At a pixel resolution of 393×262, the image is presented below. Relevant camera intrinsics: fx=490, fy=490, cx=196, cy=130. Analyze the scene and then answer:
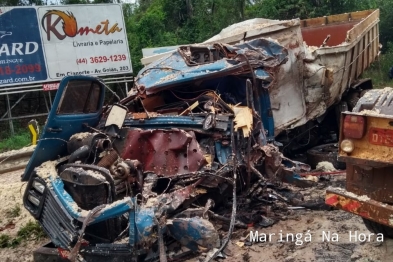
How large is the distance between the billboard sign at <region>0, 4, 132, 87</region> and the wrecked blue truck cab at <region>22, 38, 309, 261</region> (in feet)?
22.5

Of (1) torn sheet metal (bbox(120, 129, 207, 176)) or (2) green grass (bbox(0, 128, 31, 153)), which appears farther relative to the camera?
(2) green grass (bbox(0, 128, 31, 153))

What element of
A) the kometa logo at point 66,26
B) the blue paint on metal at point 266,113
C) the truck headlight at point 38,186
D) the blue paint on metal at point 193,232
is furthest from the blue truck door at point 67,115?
the kometa logo at point 66,26

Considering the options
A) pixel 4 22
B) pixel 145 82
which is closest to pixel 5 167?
pixel 4 22

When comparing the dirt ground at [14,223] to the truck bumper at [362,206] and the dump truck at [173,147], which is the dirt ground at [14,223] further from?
the truck bumper at [362,206]

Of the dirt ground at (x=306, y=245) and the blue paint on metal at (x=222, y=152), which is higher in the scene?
the blue paint on metal at (x=222, y=152)

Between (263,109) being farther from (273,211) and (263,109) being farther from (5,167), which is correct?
(5,167)

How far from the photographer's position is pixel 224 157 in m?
5.26

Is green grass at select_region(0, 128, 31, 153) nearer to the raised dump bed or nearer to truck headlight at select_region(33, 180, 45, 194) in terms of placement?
the raised dump bed

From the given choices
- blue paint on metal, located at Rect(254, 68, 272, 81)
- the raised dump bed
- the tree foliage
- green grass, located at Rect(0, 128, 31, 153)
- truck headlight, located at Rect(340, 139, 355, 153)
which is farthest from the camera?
the tree foliage

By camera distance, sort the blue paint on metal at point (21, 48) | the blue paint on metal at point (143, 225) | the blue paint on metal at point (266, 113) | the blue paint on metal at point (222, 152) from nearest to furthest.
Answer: the blue paint on metal at point (143, 225), the blue paint on metal at point (222, 152), the blue paint on metal at point (266, 113), the blue paint on metal at point (21, 48)

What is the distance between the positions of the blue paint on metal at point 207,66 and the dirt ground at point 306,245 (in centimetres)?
185

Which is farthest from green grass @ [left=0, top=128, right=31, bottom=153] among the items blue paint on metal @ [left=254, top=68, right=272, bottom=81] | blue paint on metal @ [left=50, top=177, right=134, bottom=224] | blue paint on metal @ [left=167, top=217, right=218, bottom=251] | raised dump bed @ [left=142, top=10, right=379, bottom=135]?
blue paint on metal @ [left=167, top=217, right=218, bottom=251]

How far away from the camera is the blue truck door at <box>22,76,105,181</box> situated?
202 inches

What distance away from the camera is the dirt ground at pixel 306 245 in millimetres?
4195
